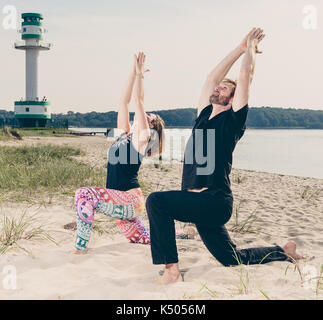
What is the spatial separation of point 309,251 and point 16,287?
9.70ft

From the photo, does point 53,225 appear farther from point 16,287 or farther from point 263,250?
point 263,250

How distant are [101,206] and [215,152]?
1257 mm

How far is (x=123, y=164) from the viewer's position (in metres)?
3.77

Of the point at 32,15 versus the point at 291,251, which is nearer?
the point at 291,251

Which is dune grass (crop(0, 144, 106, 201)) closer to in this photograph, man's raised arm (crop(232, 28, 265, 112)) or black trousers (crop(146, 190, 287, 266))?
black trousers (crop(146, 190, 287, 266))

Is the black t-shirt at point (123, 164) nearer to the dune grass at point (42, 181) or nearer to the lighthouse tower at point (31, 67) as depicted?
the dune grass at point (42, 181)

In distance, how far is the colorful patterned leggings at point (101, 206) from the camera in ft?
11.7

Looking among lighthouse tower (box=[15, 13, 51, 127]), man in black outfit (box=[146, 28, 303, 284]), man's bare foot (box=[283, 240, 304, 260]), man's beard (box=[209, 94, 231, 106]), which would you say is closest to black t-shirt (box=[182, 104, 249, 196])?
man in black outfit (box=[146, 28, 303, 284])

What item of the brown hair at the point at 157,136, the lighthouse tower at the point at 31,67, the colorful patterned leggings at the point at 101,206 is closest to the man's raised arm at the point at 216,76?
the brown hair at the point at 157,136

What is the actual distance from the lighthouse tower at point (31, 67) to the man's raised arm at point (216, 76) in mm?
47456

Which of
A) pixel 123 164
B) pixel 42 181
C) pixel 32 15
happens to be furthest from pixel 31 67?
pixel 123 164

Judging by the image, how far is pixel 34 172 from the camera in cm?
781

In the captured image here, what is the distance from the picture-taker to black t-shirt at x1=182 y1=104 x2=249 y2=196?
2.96 metres

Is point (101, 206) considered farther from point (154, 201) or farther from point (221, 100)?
point (221, 100)
